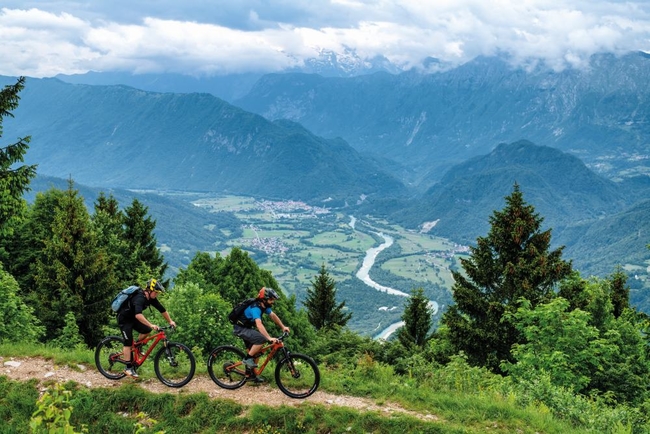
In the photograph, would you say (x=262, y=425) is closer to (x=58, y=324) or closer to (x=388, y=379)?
(x=388, y=379)

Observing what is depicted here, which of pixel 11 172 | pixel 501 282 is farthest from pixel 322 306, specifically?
pixel 11 172

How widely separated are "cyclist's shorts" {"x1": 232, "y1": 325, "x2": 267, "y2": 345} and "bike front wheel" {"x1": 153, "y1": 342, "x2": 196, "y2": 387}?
1746mm

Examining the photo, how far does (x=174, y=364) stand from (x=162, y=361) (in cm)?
45

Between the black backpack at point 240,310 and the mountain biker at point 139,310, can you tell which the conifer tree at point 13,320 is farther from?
the black backpack at point 240,310

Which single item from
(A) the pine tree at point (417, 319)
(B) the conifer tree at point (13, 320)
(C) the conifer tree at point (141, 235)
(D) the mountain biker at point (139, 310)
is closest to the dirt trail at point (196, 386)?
(D) the mountain biker at point (139, 310)

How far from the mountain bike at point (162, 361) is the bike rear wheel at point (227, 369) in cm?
59

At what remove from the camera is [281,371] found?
14.4 metres

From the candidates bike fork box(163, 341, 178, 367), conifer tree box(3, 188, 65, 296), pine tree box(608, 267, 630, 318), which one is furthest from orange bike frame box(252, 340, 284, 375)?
pine tree box(608, 267, 630, 318)

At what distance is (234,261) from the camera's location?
39.5 metres

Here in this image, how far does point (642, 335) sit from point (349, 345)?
1833cm

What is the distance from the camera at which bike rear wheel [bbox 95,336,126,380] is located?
47.9 ft

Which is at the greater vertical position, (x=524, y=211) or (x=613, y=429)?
(x=524, y=211)

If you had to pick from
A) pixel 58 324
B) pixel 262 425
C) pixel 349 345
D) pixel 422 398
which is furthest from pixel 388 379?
pixel 58 324

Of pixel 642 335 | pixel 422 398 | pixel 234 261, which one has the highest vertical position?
pixel 234 261
